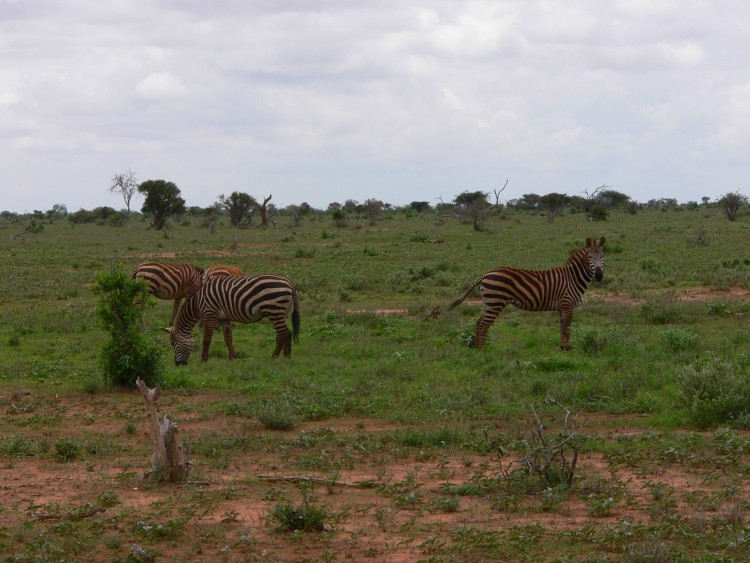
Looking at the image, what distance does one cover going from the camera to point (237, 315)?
15469 millimetres

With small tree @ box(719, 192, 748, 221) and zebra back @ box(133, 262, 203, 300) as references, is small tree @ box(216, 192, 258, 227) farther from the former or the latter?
zebra back @ box(133, 262, 203, 300)

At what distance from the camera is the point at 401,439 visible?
9922 millimetres

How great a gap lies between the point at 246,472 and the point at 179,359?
6.21 m

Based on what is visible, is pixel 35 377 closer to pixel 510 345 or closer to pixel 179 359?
pixel 179 359

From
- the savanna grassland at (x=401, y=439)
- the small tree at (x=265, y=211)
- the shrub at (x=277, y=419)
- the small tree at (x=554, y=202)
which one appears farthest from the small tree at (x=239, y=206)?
the shrub at (x=277, y=419)

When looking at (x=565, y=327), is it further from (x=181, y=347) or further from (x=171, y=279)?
(x=171, y=279)

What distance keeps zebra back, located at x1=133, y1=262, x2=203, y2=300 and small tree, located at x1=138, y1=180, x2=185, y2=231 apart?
133ft

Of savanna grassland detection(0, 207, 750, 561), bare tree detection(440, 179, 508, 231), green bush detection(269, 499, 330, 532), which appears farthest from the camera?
bare tree detection(440, 179, 508, 231)

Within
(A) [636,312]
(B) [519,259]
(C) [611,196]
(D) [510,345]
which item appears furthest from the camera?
(C) [611,196]

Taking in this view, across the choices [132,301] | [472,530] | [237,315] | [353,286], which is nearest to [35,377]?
[132,301]

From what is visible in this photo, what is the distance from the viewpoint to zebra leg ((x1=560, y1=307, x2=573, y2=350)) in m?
15.4

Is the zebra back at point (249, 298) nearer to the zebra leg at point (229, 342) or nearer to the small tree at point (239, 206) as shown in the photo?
the zebra leg at point (229, 342)

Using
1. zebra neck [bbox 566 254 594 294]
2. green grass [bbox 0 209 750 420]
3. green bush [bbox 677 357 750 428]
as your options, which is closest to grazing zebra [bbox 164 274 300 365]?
green grass [bbox 0 209 750 420]

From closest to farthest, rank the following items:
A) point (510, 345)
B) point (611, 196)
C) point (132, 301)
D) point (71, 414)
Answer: point (71, 414) → point (132, 301) → point (510, 345) → point (611, 196)
